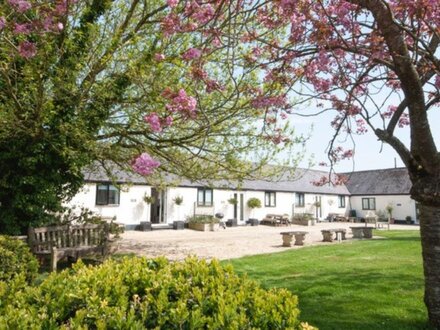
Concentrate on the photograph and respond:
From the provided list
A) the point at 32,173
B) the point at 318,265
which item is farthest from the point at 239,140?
the point at 32,173

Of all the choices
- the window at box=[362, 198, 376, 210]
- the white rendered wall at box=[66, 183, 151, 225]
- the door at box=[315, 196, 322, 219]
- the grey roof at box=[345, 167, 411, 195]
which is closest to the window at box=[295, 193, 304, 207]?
the door at box=[315, 196, 322, 219]

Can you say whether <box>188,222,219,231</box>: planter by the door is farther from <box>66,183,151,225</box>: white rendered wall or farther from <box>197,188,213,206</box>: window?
<box>66,183,151,225</box>: white rendered wall

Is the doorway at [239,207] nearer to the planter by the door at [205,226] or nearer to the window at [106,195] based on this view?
the planter by the door at [205,226]

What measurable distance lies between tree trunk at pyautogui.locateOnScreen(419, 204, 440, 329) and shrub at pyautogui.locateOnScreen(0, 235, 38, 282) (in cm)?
790

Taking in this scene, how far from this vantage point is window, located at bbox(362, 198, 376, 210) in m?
48.9

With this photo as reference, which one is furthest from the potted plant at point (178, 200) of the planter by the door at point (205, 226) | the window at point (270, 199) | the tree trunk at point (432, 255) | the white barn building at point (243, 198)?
the tree trunk at point (432, 255)

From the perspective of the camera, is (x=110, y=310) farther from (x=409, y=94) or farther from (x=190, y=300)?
(x=409, y=94)

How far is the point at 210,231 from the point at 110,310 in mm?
27772

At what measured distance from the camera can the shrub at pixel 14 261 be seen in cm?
759

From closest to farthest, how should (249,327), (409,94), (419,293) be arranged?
(249,327)
(409,94)
(419,293)

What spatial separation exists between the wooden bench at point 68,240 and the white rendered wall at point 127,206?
15993mm

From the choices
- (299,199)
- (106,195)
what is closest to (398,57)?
(106,195)

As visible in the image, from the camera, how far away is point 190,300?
130 inches

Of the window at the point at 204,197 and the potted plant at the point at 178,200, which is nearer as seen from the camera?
the potted plant at the point at 178,200
